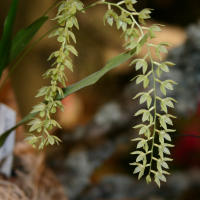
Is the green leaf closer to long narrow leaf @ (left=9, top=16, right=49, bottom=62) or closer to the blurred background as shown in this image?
long narrow leaf @ (left=9, top=16, right=49, bottom=62)

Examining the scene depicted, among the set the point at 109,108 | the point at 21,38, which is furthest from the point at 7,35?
the point at 109,108

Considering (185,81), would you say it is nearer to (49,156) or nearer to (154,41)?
(154,41)

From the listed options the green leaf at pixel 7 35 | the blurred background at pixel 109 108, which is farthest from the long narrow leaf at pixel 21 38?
the blurred background at pixel 109 108

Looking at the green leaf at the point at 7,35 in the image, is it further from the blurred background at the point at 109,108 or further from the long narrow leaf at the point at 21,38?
the blurred background at the point at 109,108

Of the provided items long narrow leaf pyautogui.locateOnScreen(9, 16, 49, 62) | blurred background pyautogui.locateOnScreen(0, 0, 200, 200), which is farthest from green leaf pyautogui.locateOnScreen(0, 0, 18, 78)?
blurred background pyautogui.locateOnScreen(0, 0, 200, 200)

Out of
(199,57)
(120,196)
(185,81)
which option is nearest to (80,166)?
(120,196)
